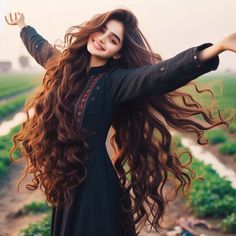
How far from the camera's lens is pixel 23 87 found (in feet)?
58.1

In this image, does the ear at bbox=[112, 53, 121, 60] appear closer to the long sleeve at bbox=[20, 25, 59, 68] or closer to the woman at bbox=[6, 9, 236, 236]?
the woman at bbox=[6, 9, 236, 236]

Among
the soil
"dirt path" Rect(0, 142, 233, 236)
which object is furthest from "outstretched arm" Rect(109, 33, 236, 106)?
the soil

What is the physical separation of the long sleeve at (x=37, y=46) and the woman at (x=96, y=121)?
223 mm

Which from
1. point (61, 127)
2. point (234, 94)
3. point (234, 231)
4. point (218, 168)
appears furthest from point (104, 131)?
point (234, 94)

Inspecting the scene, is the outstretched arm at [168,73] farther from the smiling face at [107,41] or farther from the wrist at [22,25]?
the wrist at [22,25]

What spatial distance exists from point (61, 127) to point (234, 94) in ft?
34.6

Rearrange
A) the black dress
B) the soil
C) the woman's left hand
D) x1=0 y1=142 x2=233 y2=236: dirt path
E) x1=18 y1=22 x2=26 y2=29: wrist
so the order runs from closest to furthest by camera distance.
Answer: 1. the woman's left hand
2. the black dress
3. x1=18 y1=22 x2=26 y2=29: wrist
4. x1=0 y1=142 x2=233 y2=236: dirt path
5. the soil

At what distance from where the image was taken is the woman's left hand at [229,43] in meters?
1.73

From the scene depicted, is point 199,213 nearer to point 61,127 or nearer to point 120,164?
point 120,164

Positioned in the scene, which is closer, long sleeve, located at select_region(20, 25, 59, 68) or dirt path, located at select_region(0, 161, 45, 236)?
long sleeve, located at select_region(20, 25, 59, 68)

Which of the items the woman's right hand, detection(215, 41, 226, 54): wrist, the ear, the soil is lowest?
the soil

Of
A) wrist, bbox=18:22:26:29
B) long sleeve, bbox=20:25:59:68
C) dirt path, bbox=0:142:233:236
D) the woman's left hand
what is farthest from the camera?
dirt path, bbox=0:142:233:236

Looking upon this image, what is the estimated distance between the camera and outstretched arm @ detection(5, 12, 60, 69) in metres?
2.61

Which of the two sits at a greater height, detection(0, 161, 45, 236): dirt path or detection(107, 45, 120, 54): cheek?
detection(107, 45, 120, 54): cheek
